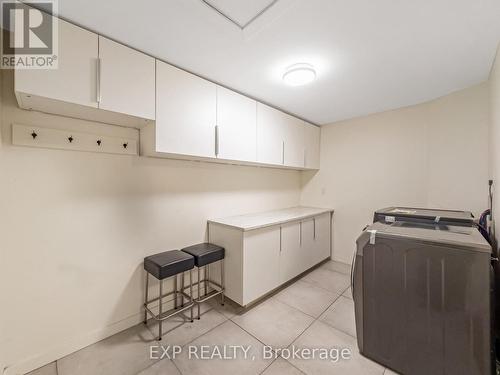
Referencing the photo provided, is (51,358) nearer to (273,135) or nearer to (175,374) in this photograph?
(175,374)

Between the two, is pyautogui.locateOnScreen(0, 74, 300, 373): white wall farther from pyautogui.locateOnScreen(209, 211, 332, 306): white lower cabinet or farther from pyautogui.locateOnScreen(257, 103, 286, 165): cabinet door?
pyautogui.locateOnScreen(257, 103, 286, 165): cabinet door

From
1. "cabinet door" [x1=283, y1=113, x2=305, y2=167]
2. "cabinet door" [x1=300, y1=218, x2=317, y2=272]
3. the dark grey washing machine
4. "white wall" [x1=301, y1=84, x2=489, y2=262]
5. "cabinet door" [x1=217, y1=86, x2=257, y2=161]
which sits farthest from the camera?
"cabinet door" [x1=283, y1=113, x2=305, y2=167]

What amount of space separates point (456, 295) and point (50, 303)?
2.69 meters

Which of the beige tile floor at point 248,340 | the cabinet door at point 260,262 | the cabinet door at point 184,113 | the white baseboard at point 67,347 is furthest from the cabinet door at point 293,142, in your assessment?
the white baseboard at point 67,347

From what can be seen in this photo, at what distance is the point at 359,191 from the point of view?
123 inches

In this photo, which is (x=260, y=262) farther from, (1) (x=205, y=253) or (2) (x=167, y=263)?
(2) (x=167, y=263)

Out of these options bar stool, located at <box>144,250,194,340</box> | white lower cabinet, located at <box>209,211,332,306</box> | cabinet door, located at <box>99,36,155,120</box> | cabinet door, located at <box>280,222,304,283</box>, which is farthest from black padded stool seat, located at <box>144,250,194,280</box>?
cabinet door, located at <box>99,36,155,120</box>

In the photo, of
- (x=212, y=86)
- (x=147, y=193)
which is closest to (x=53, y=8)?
(x=212, y=86)

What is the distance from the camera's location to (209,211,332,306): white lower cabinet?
2016 millimetres

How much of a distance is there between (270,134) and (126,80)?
162 centimetres

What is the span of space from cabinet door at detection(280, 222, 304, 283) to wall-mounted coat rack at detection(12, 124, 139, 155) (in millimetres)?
1808

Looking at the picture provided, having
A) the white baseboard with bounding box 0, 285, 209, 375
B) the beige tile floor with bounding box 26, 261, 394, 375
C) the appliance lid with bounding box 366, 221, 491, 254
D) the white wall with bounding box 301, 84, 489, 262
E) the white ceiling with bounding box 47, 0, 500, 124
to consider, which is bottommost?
the beige tile floor with bounding box 26, 261, 394, 375

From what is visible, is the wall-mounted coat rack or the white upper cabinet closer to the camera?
the wall-mounted coat rack

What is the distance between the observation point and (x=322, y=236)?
3176 millimetres
